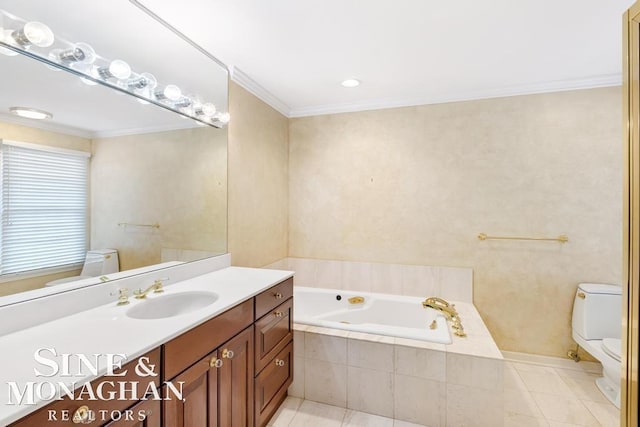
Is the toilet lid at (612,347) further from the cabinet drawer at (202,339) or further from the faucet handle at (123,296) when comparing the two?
the faucet handle at (123,296)

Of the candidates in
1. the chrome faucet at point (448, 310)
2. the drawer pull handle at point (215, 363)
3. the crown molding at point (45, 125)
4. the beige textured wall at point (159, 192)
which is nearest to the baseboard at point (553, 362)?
the chrome faucet at point (448, 310)

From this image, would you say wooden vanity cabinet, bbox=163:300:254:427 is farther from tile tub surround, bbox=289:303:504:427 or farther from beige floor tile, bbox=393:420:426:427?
beige floor tile, bbox=393:420:426:427

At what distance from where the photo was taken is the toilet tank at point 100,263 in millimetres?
1384

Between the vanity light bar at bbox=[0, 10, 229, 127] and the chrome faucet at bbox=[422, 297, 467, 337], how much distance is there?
2301 mm

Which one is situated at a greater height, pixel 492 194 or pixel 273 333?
pixel 492 194

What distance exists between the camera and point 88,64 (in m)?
1.37

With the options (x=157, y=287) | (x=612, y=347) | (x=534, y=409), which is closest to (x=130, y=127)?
(x=157, y=287)

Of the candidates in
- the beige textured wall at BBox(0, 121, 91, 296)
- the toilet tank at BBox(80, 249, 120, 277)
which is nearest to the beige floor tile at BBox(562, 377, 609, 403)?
the toilet tank at BBox(80, 249, 120, 277)

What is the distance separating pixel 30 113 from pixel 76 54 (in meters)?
0.35

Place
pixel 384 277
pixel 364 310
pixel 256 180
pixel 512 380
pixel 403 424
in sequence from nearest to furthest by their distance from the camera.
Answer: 1. pixel 403 424
2. pixel 512 380
3. pixel 256 180
4. pixel 364 310
5. pixel 384 277

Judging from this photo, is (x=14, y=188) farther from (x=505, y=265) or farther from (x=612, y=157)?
(x=612, y=157)

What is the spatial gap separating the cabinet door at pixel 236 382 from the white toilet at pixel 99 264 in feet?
2.28

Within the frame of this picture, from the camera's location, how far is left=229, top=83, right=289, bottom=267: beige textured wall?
7.66 feet

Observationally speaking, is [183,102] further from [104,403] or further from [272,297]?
[104,403]
